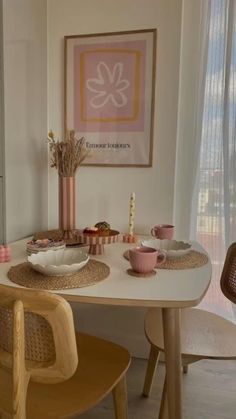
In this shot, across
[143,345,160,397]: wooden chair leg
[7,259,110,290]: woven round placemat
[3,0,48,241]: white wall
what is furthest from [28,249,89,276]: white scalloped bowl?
[143,345,160,397]: wooden chair leg

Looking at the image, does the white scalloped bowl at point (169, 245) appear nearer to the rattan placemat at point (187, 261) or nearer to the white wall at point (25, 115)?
the rattan placemat at point (187, 261)

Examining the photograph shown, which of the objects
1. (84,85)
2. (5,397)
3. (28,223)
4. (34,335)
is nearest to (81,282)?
(34,335)

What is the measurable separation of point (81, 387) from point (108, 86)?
4.76 feet

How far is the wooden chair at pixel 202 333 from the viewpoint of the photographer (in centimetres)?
120

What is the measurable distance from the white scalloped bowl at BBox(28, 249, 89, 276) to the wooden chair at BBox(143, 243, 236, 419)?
0.44 meters

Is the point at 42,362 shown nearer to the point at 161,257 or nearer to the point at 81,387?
the point at 81,387

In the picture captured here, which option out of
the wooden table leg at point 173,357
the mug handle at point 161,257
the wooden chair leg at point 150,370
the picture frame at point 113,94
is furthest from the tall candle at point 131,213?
the wooden table leg at point 173,357

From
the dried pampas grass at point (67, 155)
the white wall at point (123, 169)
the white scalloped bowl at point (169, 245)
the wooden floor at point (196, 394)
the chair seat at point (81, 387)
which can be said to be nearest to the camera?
the chair seat at point (81, 387)

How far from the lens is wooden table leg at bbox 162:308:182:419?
100 cm

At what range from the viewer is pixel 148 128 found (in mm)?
1792

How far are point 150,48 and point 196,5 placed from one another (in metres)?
0.31

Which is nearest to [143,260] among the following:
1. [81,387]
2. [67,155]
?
[81,387]

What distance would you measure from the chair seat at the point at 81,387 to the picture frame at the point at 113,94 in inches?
40.2

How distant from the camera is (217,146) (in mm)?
1775
